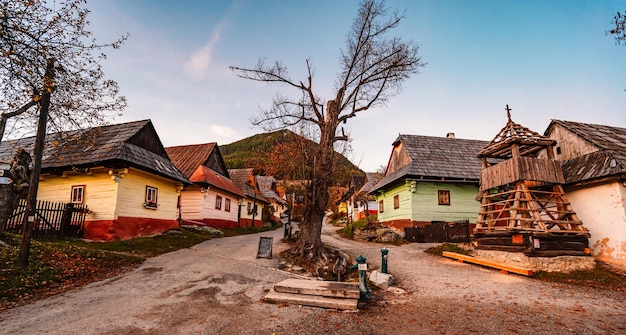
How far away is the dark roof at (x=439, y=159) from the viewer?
19.8 m

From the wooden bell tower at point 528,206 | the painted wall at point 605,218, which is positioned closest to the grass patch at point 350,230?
the wooden bell tower at point 528,206

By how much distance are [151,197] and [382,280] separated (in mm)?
13751

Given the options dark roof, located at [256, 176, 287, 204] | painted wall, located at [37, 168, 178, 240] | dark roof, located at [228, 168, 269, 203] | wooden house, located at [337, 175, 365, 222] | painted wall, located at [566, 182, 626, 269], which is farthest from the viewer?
dark roof, located at [256, 176, 287, 204]

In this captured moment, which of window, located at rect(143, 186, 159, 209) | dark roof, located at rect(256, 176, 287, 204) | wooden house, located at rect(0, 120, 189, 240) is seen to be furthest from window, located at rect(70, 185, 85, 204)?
dark roof, located at rect(256, 176, 287, 204)

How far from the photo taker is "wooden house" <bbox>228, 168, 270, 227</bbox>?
31.5 metres

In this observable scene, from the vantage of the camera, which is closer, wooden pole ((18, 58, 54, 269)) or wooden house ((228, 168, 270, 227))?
wooden pole ((18, 58, 54, 269))

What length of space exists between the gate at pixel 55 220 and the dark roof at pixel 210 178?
8.25 meters

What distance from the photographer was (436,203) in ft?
65.1

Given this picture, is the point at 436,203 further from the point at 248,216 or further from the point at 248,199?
the point at 248,216

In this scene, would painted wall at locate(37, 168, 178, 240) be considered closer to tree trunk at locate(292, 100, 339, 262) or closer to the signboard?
the signboard

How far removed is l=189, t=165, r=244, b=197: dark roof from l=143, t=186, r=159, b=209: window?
16.0 ft

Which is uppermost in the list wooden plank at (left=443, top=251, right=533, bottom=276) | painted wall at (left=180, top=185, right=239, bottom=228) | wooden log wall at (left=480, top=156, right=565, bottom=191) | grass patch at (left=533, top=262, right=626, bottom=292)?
wooden log wall at (left=480, top=156, right=565, bottom=191)

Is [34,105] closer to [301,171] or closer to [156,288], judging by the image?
[156,288]

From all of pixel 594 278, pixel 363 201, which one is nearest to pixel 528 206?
pixel 594 278
